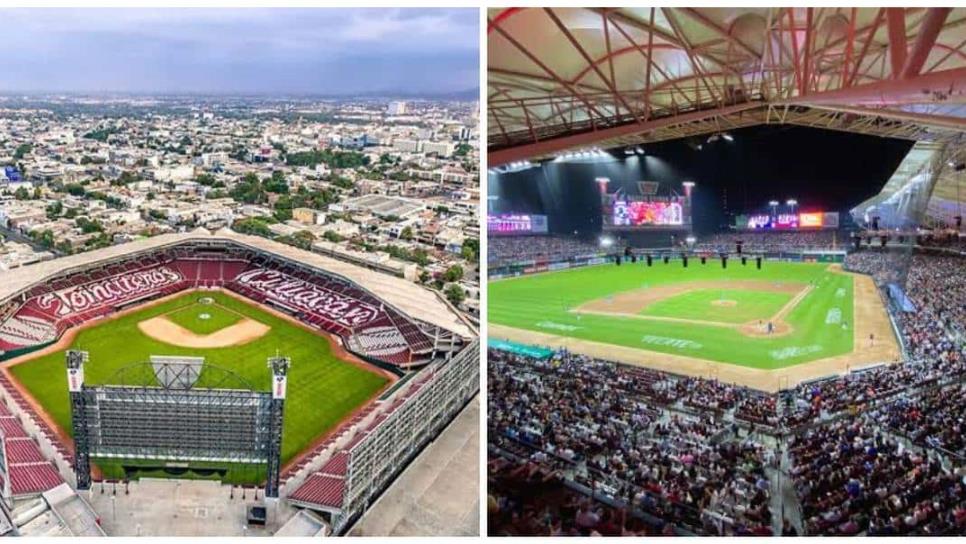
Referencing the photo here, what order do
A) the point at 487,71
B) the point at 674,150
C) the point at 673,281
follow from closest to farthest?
the point at 487,71 < the point at 674,150 < the point at 673,281

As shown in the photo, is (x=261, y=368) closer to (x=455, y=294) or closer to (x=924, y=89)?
(x=455, y=294)

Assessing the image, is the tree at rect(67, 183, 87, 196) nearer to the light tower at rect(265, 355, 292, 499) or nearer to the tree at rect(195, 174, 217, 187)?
the tree at rect(195, 174, 217, 187)

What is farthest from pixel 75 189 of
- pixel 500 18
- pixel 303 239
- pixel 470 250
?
pixel 500 18

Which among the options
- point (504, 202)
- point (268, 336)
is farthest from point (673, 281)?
point (268, 336)

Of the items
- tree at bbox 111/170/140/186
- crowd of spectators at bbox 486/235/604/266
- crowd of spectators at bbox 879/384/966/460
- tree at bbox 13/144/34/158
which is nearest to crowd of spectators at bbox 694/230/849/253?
crowd of spectators at bbox 486/235/604/266

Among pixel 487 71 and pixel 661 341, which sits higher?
pixel 487 71

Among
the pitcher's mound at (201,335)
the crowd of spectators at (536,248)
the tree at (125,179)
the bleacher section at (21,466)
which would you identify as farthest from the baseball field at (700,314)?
the tree at (125,179)

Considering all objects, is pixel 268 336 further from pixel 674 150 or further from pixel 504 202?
pixel 674 150
